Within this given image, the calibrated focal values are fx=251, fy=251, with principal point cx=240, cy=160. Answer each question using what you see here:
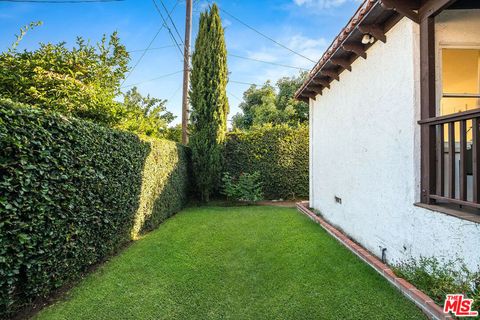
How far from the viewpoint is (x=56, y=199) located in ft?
10.2

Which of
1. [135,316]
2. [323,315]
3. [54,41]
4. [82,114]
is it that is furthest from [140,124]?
[323,315]

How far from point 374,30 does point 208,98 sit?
7129 millimetres

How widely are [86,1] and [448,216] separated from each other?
12.0 m

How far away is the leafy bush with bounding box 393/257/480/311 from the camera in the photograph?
2.41 meters

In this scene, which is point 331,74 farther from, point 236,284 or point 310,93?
point 236,284

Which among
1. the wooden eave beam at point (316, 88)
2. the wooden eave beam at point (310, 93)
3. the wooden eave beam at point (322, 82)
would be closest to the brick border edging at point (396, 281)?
the wooden eave beam at point (322, 82)

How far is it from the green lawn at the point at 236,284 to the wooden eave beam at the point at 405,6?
11.6 feet

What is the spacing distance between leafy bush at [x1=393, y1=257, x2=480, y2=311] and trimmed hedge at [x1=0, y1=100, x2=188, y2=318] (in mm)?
4378

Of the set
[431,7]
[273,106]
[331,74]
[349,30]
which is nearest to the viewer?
[431,7]

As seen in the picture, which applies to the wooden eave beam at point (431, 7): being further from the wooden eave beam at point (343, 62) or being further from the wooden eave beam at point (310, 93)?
the wooden eave beam at point (310, 93)

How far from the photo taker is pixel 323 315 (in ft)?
9.19

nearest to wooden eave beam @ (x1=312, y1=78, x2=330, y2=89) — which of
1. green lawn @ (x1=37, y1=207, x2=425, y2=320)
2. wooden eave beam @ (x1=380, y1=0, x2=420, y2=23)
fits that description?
wooden eave beam @ (x1=380, y1=0, x2=420, y2=23)

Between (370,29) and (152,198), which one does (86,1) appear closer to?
(152,198)

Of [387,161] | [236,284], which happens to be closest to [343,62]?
[387,161]
